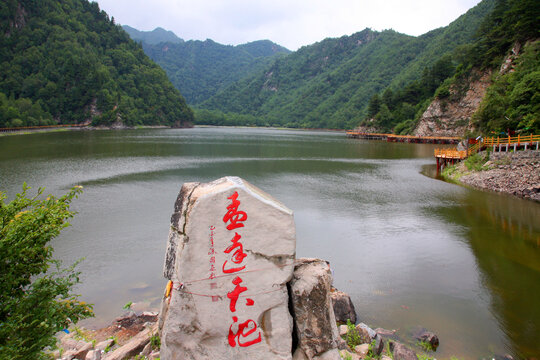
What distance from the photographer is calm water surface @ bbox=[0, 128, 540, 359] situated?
7.34 metres

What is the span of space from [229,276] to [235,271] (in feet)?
0.29

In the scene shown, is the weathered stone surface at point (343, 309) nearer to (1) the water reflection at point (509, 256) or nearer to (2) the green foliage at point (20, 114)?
(1) the water reflection at point (509, 256)

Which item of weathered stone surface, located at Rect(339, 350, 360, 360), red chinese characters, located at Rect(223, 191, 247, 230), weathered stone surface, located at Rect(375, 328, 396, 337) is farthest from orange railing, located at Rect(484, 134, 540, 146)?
red chinese characters, located at Rect(223, 191, 247, 230)

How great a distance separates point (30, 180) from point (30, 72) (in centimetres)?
10377

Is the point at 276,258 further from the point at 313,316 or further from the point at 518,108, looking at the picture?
the point at 518,108

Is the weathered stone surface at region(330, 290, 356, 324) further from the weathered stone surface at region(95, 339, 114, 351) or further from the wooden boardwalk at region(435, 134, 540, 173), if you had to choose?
the wooden boardwalk at region(435, 134, 540, 173)

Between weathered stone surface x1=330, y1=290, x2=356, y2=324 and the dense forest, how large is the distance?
20.5 meters

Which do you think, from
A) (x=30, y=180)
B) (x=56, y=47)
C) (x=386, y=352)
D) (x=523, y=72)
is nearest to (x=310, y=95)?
(x=56, y=47)

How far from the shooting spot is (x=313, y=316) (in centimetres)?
414

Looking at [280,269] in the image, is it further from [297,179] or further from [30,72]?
[30,72]

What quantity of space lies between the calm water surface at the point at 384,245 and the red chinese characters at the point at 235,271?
429 cm

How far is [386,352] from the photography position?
18.8ft

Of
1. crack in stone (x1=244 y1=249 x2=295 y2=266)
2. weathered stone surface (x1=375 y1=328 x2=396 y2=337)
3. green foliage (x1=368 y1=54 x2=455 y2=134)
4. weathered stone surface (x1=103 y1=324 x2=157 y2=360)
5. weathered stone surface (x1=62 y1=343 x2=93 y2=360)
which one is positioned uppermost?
green foliage (x1=368 y1=54 x2=455 y2=134)

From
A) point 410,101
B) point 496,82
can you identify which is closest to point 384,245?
point 496,82
